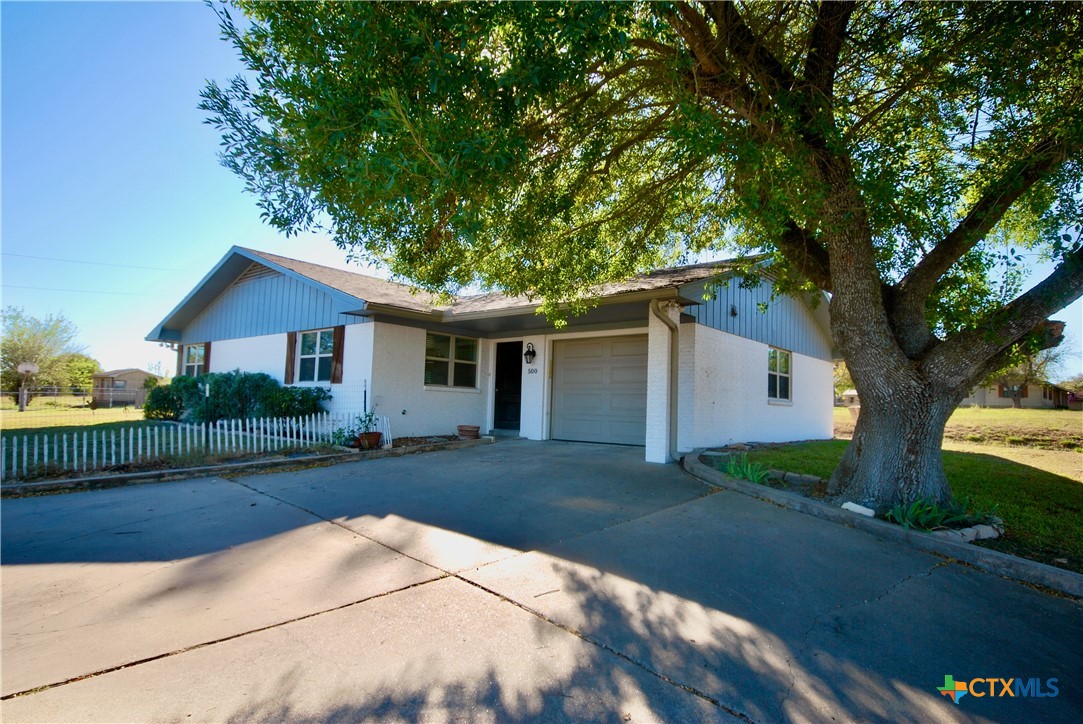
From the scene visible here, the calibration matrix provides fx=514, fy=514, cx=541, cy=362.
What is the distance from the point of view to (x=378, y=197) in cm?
475

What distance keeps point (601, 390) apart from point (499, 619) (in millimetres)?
8455

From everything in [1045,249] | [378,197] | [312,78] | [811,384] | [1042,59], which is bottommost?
[811,384]

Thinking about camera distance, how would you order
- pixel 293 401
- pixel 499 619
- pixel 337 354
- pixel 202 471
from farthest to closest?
pixel 337 354
pixel 293 401
pixel 202 471
pixel 499 619

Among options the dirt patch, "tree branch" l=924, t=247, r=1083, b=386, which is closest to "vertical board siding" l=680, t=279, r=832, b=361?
"tree branch" l=924, t=247, r=1083, b=386

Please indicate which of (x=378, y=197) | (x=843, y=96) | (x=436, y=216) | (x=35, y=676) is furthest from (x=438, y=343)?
(x=35, y=676)

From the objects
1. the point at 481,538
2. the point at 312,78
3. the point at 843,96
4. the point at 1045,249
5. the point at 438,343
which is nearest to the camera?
the point at 312,78

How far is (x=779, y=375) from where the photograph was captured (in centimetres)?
1398

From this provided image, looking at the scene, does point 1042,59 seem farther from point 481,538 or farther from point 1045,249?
point 481,538

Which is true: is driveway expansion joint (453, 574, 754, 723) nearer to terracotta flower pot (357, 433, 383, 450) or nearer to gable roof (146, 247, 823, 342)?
gable roof (146, 247, 823, 342)

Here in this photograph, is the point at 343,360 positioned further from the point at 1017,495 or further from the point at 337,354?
the point at 1017,495

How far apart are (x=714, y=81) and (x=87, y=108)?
1020 cm

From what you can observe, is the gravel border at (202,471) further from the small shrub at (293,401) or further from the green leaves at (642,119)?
the green leaves at (642,119)

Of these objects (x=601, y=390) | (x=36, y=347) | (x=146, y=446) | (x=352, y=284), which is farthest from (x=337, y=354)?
(x=36, y=347)

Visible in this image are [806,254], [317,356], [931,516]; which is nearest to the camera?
[931,516]
